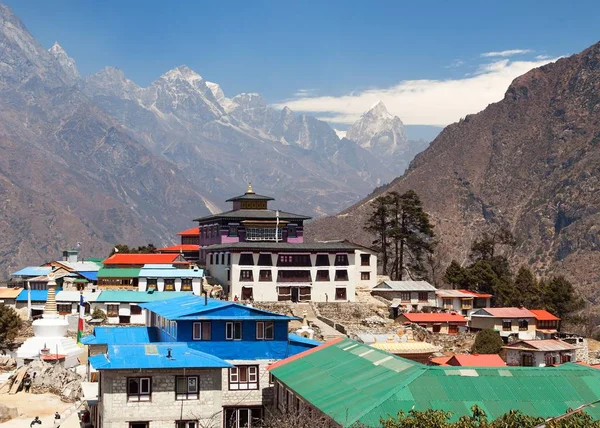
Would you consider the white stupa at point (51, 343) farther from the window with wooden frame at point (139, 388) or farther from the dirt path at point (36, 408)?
the window with wooden frame at point (139, 388)

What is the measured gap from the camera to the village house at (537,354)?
2926 inches

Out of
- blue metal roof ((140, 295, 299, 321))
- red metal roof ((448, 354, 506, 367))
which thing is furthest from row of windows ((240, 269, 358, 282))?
blue metal roof ((140, 295, 299, 321))

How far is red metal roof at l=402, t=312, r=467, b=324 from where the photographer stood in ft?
300

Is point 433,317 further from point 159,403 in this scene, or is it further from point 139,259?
point 159,403

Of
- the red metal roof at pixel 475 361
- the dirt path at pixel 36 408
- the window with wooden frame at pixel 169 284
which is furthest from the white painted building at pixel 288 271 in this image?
the dirt path at pixel 36 408

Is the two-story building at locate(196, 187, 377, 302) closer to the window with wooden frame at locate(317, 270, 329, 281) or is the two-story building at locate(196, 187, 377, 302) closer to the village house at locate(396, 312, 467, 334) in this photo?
the window with wooden frame at locate(317, 270, 329, 281)

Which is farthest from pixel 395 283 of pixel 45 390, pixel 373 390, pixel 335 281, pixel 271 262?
pixel 373 390

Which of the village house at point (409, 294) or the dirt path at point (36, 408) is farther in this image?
the village house at point (409, 294)

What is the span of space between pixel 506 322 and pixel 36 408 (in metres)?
51.3

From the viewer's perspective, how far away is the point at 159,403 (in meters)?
43.8

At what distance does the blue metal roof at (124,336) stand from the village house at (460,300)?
Answer: 4819cm

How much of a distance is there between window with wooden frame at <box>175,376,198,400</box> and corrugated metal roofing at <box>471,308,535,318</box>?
55.4 metres

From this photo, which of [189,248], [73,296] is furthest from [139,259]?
[189,248]

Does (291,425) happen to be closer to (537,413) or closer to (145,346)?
(537,413)
